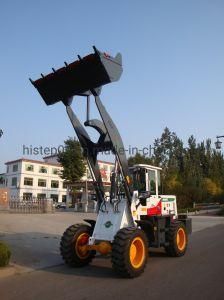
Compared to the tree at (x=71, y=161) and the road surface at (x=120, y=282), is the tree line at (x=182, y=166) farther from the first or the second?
the road surface at (x=120, y=282)

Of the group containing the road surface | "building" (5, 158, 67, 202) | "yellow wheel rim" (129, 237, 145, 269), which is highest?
"building" (5, 158, 67, 202)

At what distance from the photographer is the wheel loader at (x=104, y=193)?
8.69 m

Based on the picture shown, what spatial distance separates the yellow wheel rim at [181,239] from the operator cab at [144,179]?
50.4 inches

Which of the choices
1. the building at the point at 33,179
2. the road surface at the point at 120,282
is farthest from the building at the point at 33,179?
the road surface at the point at 120,282

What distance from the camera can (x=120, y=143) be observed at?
9.27 meters

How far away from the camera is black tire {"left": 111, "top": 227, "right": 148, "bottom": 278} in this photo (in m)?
7.78

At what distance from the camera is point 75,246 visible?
30.0ft

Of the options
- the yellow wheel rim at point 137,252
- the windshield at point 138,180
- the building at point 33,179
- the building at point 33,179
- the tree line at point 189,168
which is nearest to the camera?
the yellow wheel rim at point 137,252

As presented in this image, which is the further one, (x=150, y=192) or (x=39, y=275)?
(x=150, y=192)

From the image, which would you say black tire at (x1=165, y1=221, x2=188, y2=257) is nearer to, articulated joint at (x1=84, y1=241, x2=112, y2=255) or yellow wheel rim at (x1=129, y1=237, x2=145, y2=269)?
yellow wheel rim at (x1=129, y1=237, x2=145, y2=269)

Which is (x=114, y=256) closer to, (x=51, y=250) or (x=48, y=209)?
(x=51, y=250)

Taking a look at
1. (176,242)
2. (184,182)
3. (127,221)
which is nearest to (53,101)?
(127,221)

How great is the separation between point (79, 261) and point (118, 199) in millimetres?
1864

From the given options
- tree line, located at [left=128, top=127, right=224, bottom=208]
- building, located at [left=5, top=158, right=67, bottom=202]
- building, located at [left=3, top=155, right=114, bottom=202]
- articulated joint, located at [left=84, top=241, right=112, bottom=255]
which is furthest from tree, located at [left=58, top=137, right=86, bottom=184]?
articulated joint, located at [left=84, top=241, right=112, bottom=255]
